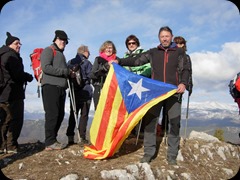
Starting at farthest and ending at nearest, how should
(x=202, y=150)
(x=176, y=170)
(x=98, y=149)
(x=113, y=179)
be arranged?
(x=202, y=150) → (x=98, y=149) → (x=176, y=170) → (x=113, y=179)

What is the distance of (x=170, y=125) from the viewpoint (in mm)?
8062

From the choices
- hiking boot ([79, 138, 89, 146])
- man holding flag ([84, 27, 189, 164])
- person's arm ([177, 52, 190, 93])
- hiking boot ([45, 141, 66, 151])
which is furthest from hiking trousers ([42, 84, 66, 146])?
person's arm ([177, 52, 190, 93])

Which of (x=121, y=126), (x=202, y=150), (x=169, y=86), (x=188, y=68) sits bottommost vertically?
(x=202, y=150)

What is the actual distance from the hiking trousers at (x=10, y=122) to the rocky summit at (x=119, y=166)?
1.64 feet

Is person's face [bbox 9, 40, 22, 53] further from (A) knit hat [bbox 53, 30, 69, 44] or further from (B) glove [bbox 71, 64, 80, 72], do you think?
(B) glove [bbox 71, 64, 80, 72]

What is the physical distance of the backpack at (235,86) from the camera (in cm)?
972

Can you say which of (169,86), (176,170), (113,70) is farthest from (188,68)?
(176,170)

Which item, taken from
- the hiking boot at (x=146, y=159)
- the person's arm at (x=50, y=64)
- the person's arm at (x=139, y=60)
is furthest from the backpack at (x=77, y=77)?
the hiking boot at (x=146, y=159)

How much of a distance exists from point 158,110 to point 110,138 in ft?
5.20

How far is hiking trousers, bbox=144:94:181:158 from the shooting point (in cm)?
800

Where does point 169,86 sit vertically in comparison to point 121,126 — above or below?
above

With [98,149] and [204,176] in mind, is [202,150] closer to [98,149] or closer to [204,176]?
[204,176]

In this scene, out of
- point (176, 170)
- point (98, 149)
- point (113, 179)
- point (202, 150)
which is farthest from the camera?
point (202, 150)

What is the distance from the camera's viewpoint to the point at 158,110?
8109 millimetres
